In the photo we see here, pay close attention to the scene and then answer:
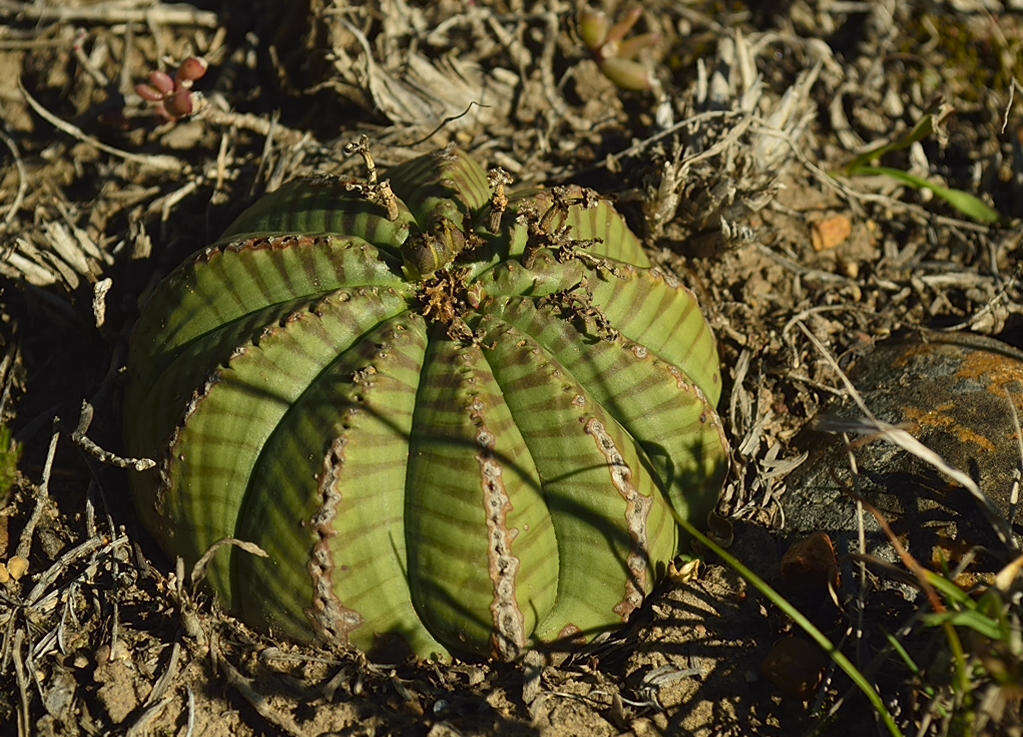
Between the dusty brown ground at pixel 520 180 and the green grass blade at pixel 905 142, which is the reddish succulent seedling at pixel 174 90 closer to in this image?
the dusty brown ground at pixel 520 180

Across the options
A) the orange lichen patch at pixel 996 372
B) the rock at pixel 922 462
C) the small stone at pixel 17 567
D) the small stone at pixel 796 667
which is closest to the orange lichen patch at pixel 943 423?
the rock at pixel 922 462

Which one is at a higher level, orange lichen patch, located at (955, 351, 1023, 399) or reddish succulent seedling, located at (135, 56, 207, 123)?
reddish succulent seedling, located at (135, 56, 207, 123)

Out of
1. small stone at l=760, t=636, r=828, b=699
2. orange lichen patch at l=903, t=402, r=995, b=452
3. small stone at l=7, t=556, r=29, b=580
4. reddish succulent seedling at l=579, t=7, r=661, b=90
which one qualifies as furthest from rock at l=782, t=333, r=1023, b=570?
small stone at l=7, t=556, r=29, b=580

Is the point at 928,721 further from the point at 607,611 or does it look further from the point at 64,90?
Result: the point at 64,90

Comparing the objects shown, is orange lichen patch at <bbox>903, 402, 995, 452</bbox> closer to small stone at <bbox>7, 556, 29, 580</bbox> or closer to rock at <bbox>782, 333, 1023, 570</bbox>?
rock at <bbox>782, 333, 1023, 570</bbox>

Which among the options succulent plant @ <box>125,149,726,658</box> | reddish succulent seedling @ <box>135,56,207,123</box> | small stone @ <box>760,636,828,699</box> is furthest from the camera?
reddish succulent seedling @ <box>135,56,207,123</box>

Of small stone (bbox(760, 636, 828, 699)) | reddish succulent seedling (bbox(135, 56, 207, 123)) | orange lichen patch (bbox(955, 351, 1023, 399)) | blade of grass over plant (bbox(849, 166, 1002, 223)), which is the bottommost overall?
small stone (bbox(760, 636, 828, 699))

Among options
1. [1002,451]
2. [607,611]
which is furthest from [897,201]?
[607,611]

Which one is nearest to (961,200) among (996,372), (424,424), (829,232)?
(829,232)

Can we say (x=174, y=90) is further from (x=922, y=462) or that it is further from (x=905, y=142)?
(x=922, y=462)
